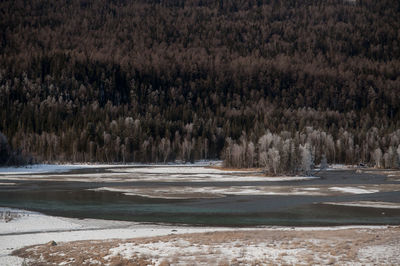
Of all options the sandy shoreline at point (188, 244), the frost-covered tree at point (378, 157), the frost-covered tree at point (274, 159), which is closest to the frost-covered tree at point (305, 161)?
the frost-covered tree at point (274, 159)

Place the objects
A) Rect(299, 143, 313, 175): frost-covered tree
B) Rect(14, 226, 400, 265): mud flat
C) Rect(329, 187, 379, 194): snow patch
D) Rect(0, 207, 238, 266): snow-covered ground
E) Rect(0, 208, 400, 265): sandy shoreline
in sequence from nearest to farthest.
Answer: Rect(14, 226, 400, 265): mud flat, Rect(0, 208, 400, 265): sandy shoreline, Rect(0, 207, 238, 266): snow-covered ground, Rect(329, 187, 379, 194): snow patch, Rect(299, 143, 313, 175): frost-covered tree

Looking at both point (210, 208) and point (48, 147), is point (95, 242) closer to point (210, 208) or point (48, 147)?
point (210, 208)

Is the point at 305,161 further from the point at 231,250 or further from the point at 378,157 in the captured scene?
the point at 231,250

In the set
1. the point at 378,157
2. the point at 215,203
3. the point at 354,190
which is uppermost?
the point at 378,157

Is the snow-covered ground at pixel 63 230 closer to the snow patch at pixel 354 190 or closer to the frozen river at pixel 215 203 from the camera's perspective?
the frozen river at pixel 215 203

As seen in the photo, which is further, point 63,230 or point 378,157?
point 378,157

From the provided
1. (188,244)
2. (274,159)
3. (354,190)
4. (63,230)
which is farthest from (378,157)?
(188,244)

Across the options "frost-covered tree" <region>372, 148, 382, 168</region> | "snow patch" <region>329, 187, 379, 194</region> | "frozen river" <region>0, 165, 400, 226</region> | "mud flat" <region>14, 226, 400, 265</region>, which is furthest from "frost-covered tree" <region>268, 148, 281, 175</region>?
"mud flat" <region>14, 226, 400, 265</region>

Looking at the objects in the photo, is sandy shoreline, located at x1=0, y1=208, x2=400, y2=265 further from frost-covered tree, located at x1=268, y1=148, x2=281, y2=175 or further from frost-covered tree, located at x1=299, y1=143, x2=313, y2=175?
frost-covered tree, located at x1=299, y1=143, x2=313, y2=175

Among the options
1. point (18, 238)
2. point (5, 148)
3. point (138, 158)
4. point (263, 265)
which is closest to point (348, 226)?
point (263, 265)

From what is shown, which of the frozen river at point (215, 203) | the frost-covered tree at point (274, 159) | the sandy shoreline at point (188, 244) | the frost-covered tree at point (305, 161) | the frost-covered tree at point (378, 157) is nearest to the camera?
the sandy shoreline at point (188, 244)

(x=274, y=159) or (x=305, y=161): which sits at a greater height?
(x=274, y=159)

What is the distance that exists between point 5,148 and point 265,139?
2384 inches

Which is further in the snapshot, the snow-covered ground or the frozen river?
the frozen river
